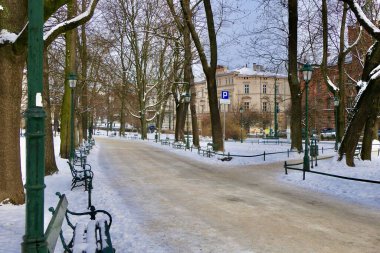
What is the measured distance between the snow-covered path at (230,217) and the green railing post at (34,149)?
3383 millimetres

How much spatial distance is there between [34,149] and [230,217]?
6475mm

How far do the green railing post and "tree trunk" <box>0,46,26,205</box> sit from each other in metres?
5.67

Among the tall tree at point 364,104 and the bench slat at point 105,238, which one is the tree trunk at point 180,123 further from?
the bench slat at point 105,238

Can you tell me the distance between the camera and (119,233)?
8.00 metres

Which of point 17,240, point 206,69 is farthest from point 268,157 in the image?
point 17,240

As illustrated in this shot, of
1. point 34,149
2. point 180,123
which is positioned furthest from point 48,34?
point 180,123

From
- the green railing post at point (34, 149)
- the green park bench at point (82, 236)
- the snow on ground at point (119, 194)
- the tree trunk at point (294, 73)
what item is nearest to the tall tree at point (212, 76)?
the snow on ground at point (119, 194)

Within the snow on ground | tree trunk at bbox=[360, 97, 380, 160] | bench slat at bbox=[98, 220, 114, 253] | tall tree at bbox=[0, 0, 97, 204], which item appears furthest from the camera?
tree trunk at bbox=[360, 97, 380, 160]

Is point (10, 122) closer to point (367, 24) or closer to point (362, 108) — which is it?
point (367, 24)

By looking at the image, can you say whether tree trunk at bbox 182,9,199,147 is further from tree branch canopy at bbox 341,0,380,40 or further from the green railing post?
the green railing post

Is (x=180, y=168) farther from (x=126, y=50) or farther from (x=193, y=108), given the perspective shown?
(x=126, y=50)

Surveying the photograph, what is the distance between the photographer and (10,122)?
9133mm

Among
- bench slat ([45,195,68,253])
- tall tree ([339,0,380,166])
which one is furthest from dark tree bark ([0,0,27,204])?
tall tree ([339,0,380,166])

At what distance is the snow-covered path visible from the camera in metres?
7.35
